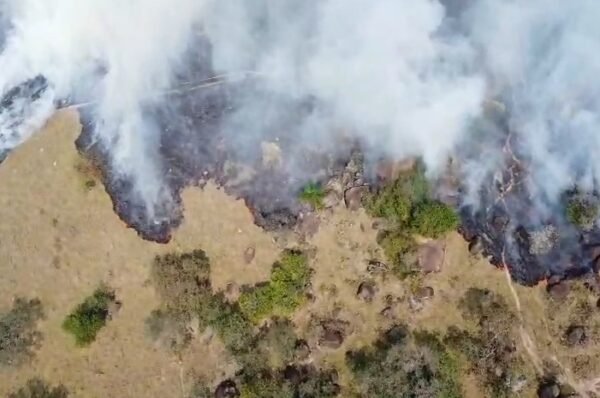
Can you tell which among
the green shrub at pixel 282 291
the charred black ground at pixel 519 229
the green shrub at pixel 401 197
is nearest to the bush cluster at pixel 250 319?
the green shrub at pixel 282 291

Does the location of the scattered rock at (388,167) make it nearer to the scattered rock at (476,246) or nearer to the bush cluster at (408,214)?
the bush cluster at (408,214)

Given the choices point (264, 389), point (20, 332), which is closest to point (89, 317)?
point (20, 332)

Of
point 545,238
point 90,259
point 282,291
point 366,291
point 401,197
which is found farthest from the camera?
point 90,259

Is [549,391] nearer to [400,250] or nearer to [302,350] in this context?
[400,250]

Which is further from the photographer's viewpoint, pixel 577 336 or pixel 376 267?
pixel 376 267

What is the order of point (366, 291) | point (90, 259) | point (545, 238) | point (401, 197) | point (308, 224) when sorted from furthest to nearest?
point (90, 259) < point (308, 224) < point (366, 291) < point (401, 197) < point (545, 238)

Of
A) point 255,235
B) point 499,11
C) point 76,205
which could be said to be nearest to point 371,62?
point 499,11

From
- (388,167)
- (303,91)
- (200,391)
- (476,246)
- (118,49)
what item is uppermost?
(118,49)
